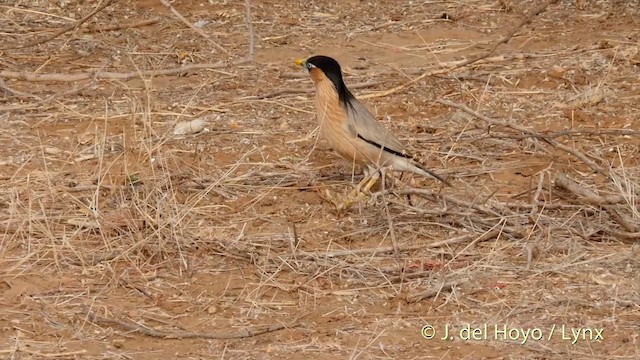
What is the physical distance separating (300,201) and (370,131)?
57cm

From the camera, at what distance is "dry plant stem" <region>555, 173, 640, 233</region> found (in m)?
5.73

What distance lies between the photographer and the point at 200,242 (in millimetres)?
5699

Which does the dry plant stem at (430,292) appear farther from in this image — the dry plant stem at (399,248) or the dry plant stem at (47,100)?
the dry plant stem at (47,100)

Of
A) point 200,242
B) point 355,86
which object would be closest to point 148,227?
point 200,242

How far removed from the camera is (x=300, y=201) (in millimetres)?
6391

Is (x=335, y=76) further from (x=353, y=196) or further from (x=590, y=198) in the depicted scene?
(x=590, y=198)

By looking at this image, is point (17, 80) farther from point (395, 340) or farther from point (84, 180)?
point (395, 340)

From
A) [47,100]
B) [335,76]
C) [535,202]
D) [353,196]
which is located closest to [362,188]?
[353,196]

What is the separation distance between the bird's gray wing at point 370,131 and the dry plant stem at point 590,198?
0.88 metres

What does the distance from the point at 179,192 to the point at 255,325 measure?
1.41 metres

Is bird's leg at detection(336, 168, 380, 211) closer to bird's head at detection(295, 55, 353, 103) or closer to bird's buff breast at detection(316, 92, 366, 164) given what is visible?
bird's buff breast at detection(316, 92, 366, 164)

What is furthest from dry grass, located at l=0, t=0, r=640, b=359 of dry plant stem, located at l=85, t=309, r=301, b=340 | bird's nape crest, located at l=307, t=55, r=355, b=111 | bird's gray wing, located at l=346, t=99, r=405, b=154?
bird's nape crest, located at l=307, t=55, r=355, b=111

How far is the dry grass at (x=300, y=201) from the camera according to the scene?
5035mm

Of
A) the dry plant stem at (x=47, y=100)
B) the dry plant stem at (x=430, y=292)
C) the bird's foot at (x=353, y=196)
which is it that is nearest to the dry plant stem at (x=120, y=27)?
the dry plant stem at (x=47, y=100)
